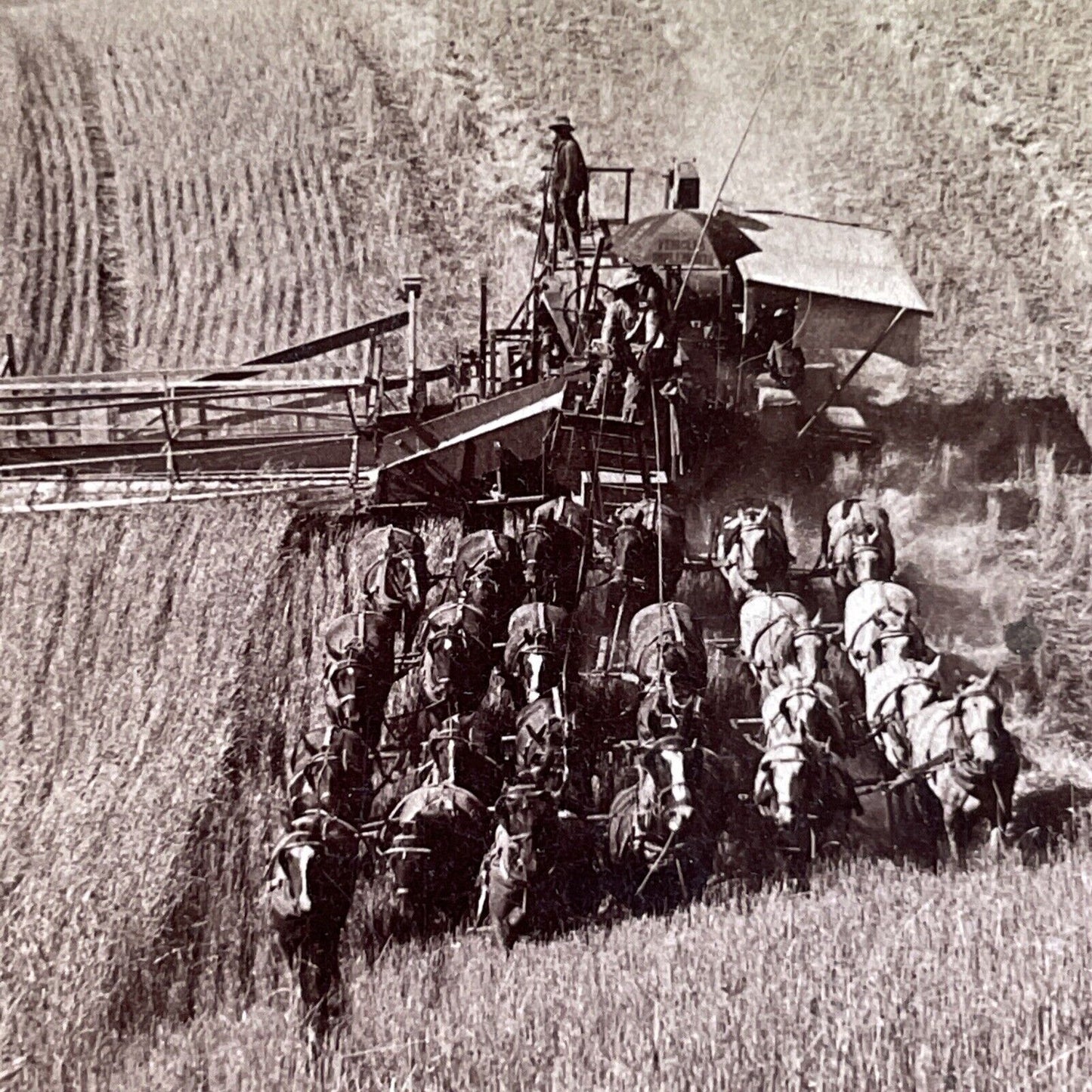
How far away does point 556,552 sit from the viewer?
19.9ft

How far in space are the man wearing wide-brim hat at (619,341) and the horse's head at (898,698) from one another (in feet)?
5.45

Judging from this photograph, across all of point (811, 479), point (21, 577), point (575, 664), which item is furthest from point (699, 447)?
point (21, 577)

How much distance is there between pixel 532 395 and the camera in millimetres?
6301

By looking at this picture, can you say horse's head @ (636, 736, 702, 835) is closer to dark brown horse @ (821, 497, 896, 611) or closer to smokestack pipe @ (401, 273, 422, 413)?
dark brown horse @ (821, 497, 896, 611)

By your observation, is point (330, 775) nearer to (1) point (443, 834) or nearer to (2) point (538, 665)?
(1) point (443, 834)

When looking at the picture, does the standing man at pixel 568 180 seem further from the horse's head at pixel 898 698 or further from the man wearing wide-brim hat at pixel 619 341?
the horse's head at pixel 898 698

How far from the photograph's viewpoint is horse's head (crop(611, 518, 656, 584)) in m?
6.02

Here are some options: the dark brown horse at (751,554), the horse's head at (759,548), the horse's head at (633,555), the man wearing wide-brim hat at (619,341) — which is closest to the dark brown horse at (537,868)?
the horse's head at (633,555)

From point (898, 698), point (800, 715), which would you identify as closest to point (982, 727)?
point (898, 698)

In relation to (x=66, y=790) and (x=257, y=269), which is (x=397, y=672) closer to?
(x=66, y=790)

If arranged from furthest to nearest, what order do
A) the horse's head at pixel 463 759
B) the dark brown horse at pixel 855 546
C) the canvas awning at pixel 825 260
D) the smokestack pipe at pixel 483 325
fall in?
the canvas awning at pixel 825 260 → the smokestack pipe at pixel 483 325 → the dark brown horse at pixel 855 546 → the horse's head at pixel 463 759

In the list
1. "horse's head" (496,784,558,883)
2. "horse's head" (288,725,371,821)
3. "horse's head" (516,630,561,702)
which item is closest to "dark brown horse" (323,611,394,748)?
"horse's head" (288,725,371,821)

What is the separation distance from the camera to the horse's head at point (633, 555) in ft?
19.7

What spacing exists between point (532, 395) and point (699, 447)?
0.95 metres
